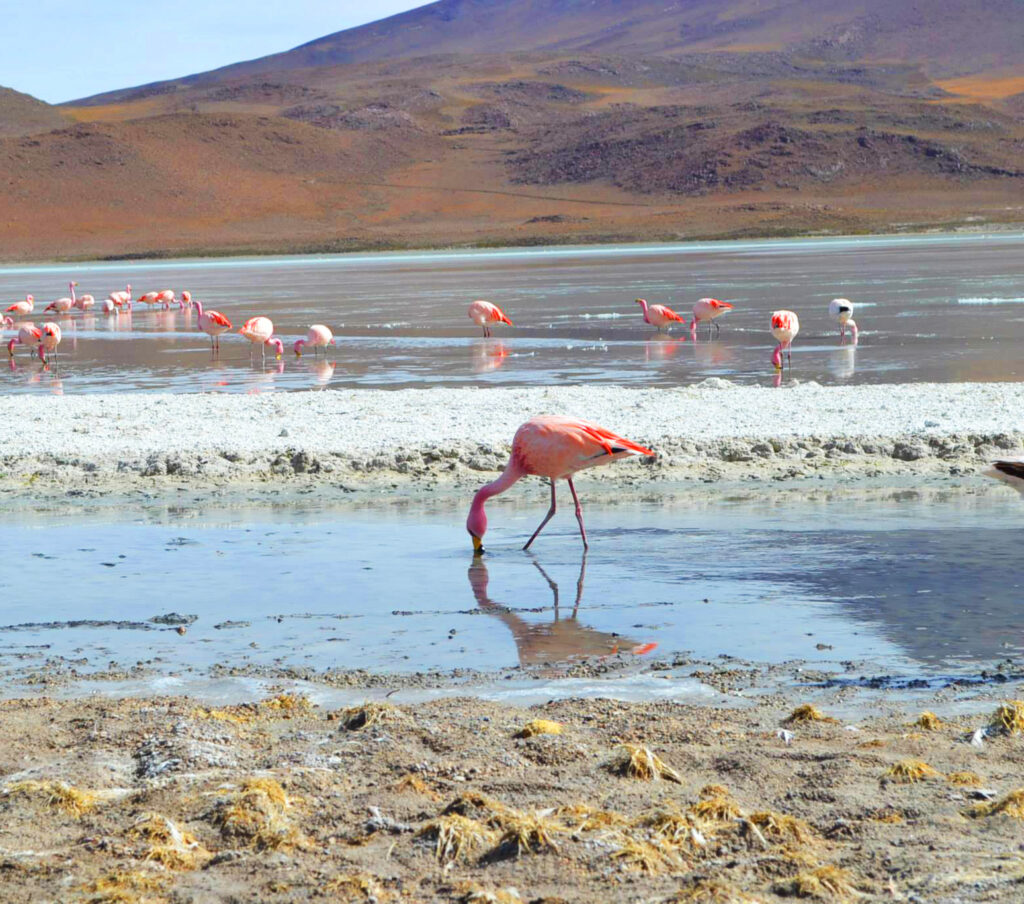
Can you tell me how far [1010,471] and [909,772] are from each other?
1.90 metres

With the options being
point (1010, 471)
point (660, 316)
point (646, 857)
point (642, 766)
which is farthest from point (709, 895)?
point (660, 316)

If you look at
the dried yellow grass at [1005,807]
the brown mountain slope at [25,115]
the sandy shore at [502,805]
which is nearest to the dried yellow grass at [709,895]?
the sandy shore at [502,805]

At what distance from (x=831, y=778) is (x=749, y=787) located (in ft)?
0.88

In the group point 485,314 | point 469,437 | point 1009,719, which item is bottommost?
point 1009,719

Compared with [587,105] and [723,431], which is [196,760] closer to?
[723,431]

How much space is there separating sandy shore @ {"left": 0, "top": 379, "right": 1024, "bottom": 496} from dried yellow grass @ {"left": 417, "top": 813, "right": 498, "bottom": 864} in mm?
6255

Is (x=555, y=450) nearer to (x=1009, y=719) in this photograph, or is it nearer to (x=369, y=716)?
(x=369, y=716)

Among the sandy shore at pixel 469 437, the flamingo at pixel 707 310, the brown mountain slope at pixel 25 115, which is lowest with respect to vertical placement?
the sandy shore at pixel 469 437

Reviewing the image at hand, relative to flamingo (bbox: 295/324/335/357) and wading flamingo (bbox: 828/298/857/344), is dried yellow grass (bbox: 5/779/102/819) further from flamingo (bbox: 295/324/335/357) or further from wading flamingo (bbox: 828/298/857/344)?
wading flamingo (bbox: 828/298/857/344)

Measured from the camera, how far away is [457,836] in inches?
160

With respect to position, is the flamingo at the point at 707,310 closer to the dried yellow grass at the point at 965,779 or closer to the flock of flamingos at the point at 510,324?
the flock of flamingos at the point at 510,324

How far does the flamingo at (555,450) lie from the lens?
800 centimetres

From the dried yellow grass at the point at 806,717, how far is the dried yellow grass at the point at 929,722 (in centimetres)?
28

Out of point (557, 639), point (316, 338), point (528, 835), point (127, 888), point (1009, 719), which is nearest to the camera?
point (127, 888)
